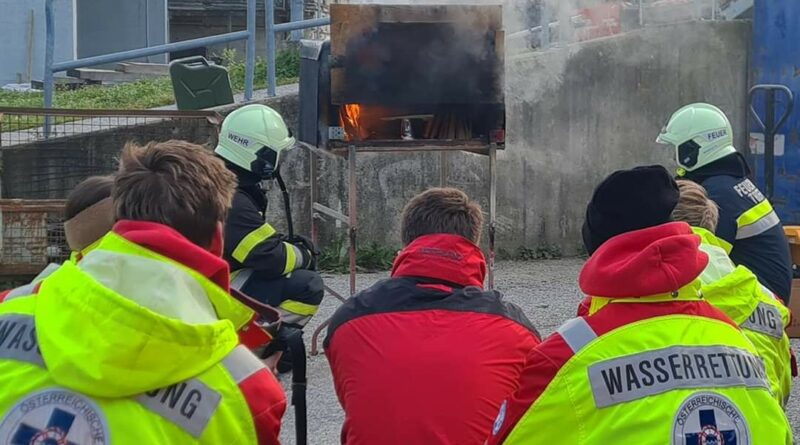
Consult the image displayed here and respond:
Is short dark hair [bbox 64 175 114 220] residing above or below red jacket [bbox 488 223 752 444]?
above

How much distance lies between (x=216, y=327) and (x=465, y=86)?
16.1ft

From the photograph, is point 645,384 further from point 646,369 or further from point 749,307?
point 749,307

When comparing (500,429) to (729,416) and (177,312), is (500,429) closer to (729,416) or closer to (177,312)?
(729,416)

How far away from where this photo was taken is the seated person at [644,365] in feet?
7.52

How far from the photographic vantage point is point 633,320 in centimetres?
240

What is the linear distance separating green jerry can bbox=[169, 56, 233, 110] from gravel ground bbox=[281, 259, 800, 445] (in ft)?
6.40

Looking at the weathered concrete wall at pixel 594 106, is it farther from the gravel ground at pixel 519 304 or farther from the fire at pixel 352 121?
the fire at pixel 352 121

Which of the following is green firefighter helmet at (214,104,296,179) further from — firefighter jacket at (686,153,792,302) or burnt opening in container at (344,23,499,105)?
firefighter jacket at (686,153,792,302)

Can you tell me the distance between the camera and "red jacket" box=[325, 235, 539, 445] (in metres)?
3.08

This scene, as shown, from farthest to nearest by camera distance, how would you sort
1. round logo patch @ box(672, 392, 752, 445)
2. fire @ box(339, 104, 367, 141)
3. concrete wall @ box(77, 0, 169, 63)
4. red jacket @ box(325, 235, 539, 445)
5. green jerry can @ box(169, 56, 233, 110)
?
concrete wall @ box(77, 0, 169, 63)
green jerry can @ box(169, 56, 233, 110)
fire @ box(339, 104, 367, 141)
red jacket @ box(325, 235, 539, 445)
round logo patch @ box(672, 392, 752, 445)

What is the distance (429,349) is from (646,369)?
0.93 m

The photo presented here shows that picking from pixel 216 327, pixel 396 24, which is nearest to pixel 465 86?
pixel 396 24

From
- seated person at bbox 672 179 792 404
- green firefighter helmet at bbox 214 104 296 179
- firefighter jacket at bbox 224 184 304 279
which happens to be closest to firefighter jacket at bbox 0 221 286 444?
seated person at bbox 672 179 792 404

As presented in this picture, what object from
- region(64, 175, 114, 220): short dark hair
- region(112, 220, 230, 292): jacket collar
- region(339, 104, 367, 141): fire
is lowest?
region(112, 220, 230, 292): jacket collar
